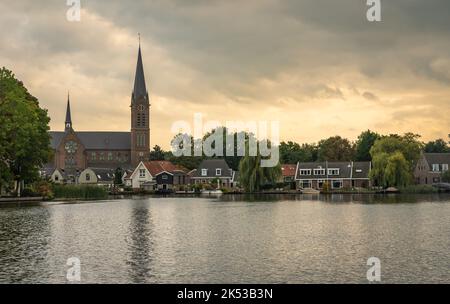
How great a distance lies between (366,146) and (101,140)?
76591mm

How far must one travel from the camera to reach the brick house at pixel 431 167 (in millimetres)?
123938

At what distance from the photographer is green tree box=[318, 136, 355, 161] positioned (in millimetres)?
138625

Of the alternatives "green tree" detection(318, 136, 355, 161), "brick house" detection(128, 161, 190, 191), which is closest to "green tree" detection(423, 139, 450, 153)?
"green tree" detection(318, 136, 355, 161)

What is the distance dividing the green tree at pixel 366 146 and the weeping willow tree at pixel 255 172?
44022 millimetres

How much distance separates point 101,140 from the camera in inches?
6511

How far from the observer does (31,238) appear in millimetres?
26984

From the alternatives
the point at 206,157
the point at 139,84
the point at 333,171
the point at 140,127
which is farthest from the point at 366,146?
the point at 140,127

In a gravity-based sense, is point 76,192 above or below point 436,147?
below

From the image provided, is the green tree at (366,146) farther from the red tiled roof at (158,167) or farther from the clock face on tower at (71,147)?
the clock face on tower at (71,147)

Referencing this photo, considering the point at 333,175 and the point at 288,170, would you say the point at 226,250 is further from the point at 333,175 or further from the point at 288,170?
the point at 288,170

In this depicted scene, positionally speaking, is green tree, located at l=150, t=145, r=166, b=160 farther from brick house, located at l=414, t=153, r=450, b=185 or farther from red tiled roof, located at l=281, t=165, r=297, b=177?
brick house, located at l=414, t=153, r=450, b=185
